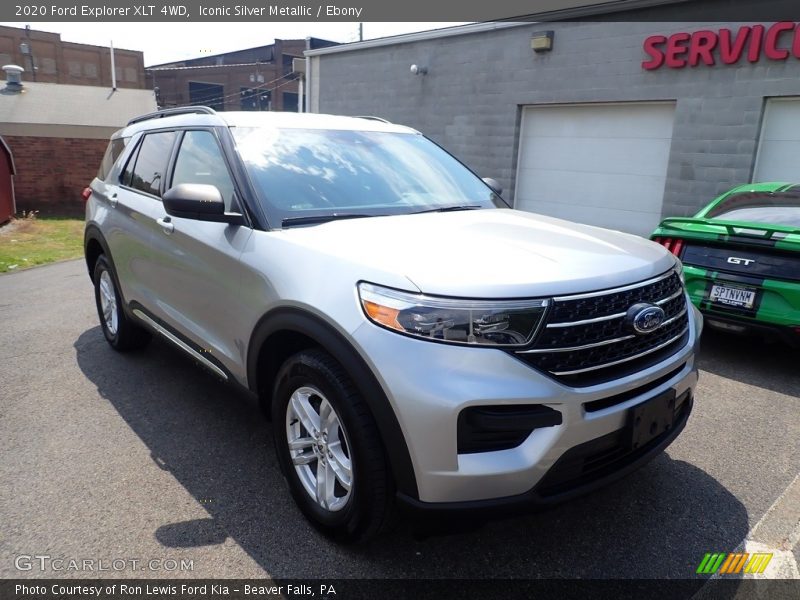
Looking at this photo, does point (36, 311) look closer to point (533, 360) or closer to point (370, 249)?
point (370, 249)

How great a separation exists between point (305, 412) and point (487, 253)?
1.02 m

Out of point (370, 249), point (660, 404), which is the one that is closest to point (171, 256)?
point (370, 249)

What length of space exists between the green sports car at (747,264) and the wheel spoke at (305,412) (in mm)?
3676

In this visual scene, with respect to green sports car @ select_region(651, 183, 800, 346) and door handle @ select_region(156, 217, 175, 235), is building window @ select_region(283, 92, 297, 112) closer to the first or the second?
green sports car @ select_region(651, 183, 800, 346)

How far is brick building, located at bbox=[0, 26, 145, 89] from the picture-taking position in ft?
179

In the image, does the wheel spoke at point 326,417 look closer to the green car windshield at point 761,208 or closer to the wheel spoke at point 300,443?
the wheel spoke at point 300,443

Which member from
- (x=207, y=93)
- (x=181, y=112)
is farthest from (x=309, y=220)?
(x=207, y=93)

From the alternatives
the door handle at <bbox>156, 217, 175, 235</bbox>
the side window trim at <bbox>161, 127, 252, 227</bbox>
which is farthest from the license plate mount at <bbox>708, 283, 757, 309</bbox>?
the door handle at <bbox>156, 217, 175, 235</bbox>

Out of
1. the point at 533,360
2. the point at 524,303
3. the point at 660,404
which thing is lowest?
the point at 660,404

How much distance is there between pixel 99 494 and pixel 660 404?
2.63 meters

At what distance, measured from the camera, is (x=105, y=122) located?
19.9 m

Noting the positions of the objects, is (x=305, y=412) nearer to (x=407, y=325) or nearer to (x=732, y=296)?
(x=407, y=325)

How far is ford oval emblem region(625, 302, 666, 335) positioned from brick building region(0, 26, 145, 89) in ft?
204

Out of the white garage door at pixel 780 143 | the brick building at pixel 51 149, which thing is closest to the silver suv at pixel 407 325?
the white garage door at pixel 780 143
